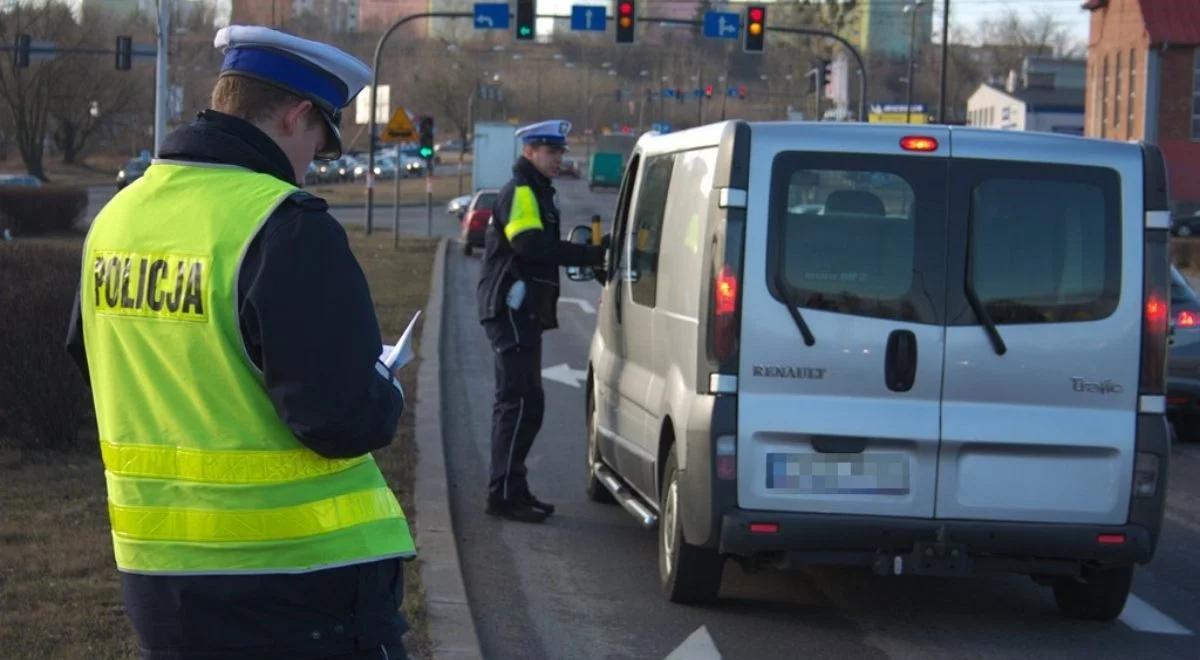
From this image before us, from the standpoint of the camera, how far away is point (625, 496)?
27.8 ft

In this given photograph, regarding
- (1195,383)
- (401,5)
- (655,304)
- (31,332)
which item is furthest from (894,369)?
(401,5)

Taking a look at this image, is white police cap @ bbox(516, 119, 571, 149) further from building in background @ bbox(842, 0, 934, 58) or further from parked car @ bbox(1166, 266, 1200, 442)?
building in background @ bbox(842, 0, 934, 58)

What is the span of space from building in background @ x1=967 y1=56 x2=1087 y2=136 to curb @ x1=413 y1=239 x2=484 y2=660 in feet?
241

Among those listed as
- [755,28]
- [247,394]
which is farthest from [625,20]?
[247,394]

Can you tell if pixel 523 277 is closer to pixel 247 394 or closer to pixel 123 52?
pixel 247 394

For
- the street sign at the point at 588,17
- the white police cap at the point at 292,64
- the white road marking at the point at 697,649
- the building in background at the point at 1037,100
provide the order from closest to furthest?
the white police cap at the point at 292,64, the white road marking at the point at 697,649, the street sign at the point at 588,17, the building in background at the point at 1037,100

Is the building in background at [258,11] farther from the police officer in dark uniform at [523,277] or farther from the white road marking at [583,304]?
the police officer in dark uniform at [523,277]

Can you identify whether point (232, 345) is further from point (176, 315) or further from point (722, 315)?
point (722, 315)

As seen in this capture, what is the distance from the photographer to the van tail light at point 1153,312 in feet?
21.4

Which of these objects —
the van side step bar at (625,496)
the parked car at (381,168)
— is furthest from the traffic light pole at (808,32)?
the parked car at (381,168)

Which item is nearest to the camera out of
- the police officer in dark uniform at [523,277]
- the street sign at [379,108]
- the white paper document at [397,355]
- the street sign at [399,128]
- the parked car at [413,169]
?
the white paper document at [397,355]

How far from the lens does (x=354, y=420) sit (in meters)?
2.80

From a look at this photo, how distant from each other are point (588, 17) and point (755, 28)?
7.21 m

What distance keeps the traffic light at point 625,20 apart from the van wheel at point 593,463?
26.2m
